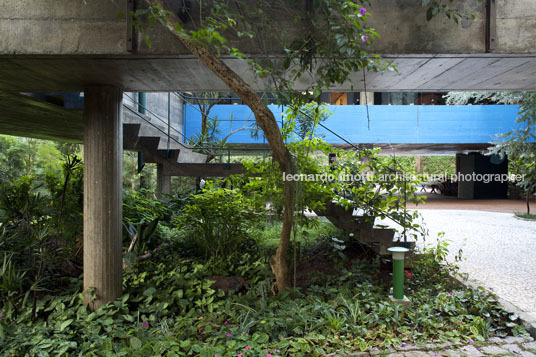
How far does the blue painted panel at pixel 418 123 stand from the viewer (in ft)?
37.0

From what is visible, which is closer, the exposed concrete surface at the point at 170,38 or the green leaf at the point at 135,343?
the green leaf at the point at 135,343

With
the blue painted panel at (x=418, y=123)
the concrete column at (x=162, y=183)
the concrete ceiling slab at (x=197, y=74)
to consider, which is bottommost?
the concrete column at (x=162, y=183)

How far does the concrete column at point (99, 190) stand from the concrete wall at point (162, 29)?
825 mm

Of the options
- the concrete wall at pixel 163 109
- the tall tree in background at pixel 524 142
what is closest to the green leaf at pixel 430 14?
the concrete wall at pixel 163 109

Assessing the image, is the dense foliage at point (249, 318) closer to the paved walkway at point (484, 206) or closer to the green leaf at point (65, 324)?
the green leaf at point (65, 324)

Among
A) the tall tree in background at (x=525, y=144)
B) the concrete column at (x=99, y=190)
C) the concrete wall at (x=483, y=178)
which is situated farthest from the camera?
the concrete wall at (x=483, y=178)

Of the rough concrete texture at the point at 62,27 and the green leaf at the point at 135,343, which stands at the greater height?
the rough concrete texture at the point at 62,27

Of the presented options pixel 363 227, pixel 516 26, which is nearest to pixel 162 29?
pixel 516 26

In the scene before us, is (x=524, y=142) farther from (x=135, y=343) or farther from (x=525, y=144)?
(x=135, y=343)

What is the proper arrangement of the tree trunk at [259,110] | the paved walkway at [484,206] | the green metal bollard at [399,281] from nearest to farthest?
the tree trunk at [259,110] < the green metal bollard at [399,281] < the paved walkway at [484,206]

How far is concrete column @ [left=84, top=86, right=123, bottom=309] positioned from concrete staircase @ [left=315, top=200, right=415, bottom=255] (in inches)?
96.9

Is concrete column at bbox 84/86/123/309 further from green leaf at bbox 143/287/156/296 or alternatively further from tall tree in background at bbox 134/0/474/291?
tall tree in background at bbox 134/0/474/291

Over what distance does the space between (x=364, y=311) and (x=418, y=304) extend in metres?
0.61

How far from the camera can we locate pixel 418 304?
3.58 m
